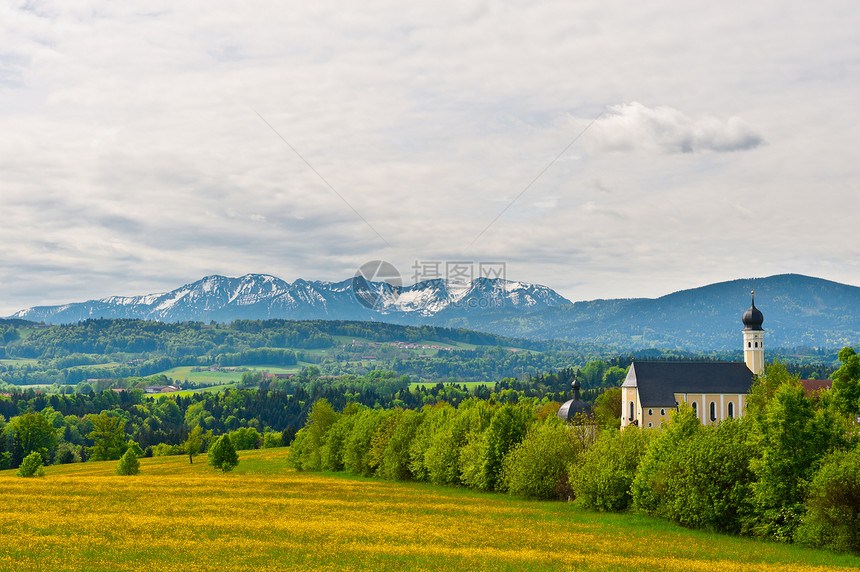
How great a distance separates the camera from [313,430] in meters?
100

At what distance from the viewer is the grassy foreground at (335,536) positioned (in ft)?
110

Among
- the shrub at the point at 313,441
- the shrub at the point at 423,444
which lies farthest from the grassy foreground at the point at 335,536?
the shrub at the point at 313,441

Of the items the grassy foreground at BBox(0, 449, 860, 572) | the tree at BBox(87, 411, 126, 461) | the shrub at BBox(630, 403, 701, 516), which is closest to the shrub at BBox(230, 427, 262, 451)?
the tree at BBox(87, 411, 126, 461)

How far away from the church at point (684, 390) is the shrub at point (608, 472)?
71.4 meters

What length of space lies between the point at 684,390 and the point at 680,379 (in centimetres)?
219

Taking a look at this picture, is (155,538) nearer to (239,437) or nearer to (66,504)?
(66,504)

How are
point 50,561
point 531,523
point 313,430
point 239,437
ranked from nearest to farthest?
point 50,561, point 531,523, point 313,430, point 239,437

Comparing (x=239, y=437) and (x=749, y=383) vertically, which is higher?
(x=749, y=383)

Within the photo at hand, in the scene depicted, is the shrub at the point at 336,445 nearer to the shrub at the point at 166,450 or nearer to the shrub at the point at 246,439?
the shrub at the point at 166,450

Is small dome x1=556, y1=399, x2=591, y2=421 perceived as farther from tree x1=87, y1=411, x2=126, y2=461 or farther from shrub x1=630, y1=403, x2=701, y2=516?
tree x1=87, y1=411, x2=126, y2=461

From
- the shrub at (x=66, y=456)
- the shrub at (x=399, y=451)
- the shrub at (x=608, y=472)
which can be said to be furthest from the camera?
the shrub at (x=66, y=456)

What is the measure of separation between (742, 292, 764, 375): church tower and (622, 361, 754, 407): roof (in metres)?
4.38

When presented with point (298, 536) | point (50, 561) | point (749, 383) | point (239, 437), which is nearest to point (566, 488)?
point (298, 536)

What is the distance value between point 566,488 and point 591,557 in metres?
25.4
